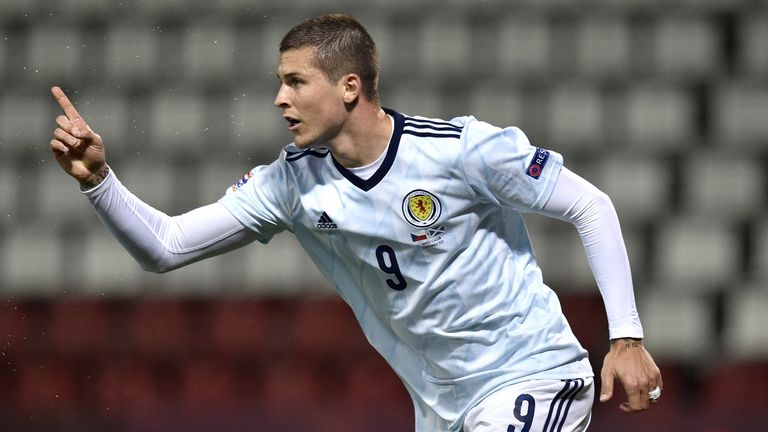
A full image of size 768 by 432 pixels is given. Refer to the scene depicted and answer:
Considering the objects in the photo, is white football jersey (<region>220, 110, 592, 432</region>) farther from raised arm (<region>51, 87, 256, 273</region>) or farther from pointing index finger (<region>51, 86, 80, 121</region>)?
pointing index finger (<region>51, 86, 80, 121</region>)

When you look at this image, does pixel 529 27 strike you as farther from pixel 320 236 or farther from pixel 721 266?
pixel 320 236

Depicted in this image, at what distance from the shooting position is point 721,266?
26.2 ft

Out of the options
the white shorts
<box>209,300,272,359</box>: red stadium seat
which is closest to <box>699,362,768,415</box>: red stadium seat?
<box>209,300,272,359</box>: red stadium seat

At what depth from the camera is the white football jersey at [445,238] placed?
3178mm

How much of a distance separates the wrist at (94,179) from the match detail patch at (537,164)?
111cm

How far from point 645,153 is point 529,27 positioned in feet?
3.92

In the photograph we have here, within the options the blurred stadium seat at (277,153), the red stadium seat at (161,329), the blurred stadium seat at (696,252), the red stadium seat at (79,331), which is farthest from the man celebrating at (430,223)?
the blurred stadium seat at (696,252)

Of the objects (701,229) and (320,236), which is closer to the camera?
(320,236)

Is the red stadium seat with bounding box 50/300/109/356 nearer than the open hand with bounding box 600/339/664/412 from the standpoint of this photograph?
No

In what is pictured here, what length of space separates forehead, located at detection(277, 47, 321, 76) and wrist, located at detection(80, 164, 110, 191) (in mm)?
540

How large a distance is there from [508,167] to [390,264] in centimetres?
42

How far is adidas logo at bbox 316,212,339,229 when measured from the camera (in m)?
3.29

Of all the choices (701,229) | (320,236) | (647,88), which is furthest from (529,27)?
(320,236)

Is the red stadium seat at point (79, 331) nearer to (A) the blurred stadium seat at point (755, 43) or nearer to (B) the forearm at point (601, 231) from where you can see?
(A) the blurred stadium seat at point (755, 43)
